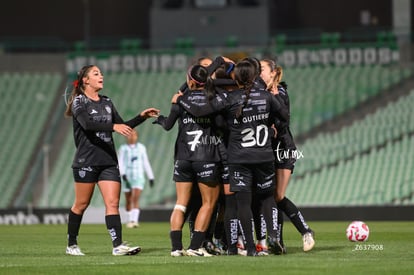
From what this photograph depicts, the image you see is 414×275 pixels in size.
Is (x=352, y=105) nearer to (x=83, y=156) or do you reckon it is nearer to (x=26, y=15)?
(x=26, y=15)

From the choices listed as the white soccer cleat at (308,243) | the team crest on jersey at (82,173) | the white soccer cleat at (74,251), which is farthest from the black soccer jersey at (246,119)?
the white soccer cleat at (74,251)

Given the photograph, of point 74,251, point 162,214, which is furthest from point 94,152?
point 162,214

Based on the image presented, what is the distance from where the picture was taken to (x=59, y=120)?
34.8 metres

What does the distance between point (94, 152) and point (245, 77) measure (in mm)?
2237

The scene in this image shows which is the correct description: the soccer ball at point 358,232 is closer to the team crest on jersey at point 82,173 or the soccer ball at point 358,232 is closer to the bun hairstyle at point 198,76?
the bun hairstyle at point 198,76

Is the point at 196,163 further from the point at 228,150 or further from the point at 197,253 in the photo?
the point at 197,253

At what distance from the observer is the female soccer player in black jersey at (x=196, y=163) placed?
12758mm

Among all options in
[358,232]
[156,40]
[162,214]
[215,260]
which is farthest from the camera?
[156,40]

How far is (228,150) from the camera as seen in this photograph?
41.7 ft

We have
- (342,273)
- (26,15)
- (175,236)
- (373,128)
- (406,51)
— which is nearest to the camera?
(342,273)

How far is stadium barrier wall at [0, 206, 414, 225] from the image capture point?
26344 mm

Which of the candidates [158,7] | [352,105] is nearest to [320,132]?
[352,105]

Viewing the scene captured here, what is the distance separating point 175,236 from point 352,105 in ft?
71.6

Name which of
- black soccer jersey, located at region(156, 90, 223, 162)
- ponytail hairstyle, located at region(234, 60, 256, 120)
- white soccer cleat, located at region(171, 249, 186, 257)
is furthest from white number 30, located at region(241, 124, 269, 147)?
white soccer cleat, located at region(171, 249, 186, 257)
